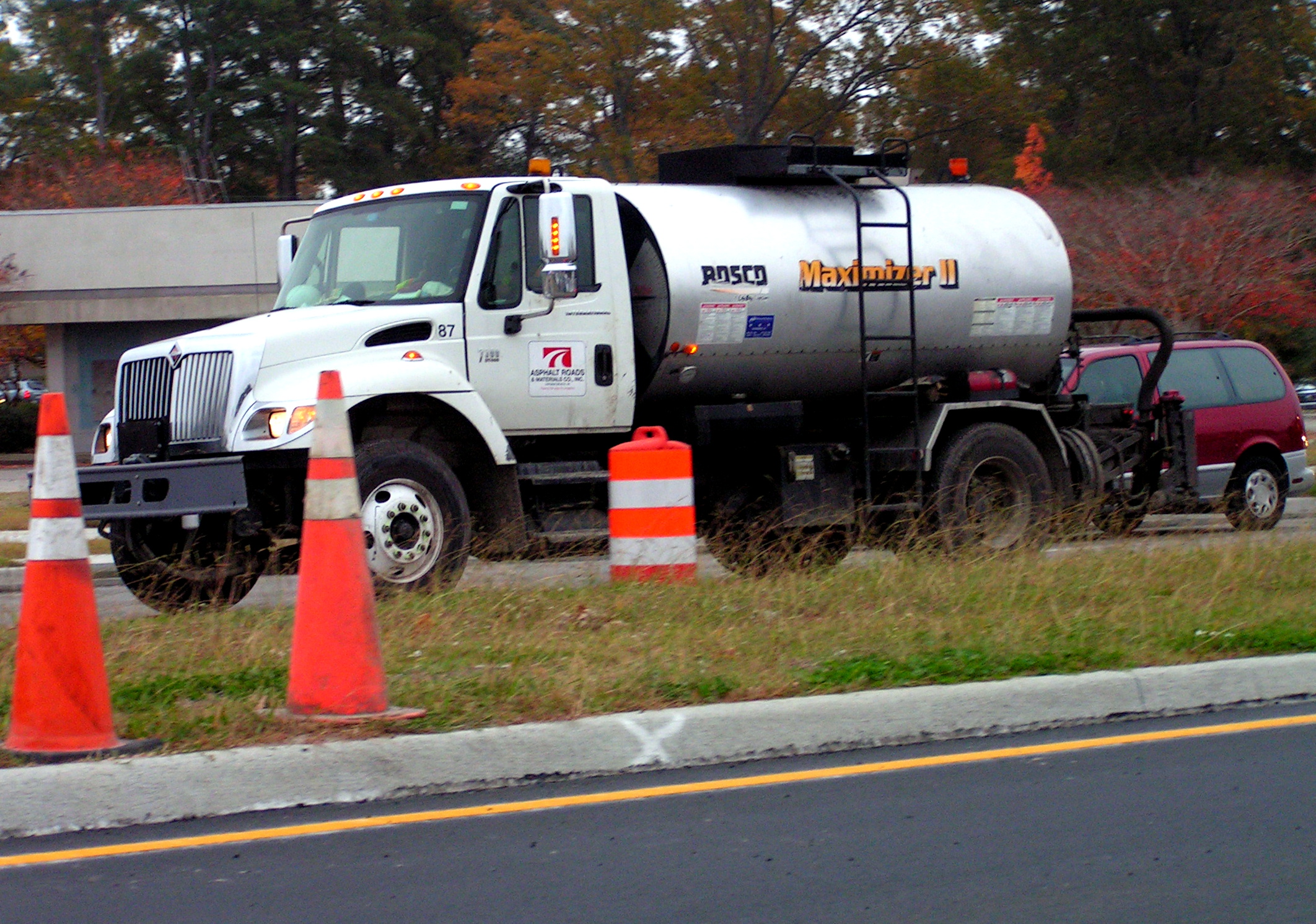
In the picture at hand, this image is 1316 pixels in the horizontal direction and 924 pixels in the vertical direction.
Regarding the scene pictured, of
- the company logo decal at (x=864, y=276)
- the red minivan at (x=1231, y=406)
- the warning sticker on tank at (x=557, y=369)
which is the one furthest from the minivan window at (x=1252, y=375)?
the warning sticker on tank at (x=557, y=369)

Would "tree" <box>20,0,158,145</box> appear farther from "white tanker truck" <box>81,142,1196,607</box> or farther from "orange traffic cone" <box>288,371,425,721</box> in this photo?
"orange traffic cone" <box>288,371,425,721</box>

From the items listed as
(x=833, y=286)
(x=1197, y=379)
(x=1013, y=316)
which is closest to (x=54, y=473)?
(x=833, y=286)

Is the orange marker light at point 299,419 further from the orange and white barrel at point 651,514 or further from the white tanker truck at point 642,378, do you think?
the orange and white barrel at point 651,514

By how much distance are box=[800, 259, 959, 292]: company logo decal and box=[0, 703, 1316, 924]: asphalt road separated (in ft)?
19.9

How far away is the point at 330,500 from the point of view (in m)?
5.70

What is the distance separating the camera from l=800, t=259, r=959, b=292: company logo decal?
1109 centimetres

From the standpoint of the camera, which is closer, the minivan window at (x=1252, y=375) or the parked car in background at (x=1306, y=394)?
the minivan window at (x=1252, y=375)

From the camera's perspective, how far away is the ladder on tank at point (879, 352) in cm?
1126

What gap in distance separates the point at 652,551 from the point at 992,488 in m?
4.02

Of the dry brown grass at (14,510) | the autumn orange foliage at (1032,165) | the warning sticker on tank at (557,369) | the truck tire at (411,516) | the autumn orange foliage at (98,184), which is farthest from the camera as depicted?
the autumn orange foliage at (98,184)

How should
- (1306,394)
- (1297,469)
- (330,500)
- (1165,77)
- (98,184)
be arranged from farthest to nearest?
1. (1306,394)
2. (1165,77)
3. (98,184)
4. (1297,469)
5. (330,500)

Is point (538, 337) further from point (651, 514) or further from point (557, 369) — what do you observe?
point (651, 514)

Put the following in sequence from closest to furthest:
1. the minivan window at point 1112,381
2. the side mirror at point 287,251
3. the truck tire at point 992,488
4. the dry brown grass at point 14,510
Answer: the side mirror at point 287,251 → the truck tire at point 992,488 → the minivan window at point 1112,381 → the dry brown grass at point 14,510

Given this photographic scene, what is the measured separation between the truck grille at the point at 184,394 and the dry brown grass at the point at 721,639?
5.12 feet
